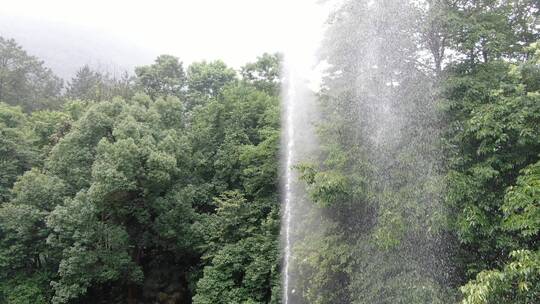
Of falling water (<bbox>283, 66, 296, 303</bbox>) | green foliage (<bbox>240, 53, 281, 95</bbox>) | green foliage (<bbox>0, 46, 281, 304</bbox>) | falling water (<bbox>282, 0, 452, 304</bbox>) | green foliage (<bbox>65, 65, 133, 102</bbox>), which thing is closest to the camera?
falling water (<bbox>282, 0, 452, 304</bbox>)

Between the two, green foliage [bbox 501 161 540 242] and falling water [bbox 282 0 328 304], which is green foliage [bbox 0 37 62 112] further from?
green foliage [bbox 501 161 540 242]

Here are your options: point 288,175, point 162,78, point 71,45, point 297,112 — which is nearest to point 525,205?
point 288,175

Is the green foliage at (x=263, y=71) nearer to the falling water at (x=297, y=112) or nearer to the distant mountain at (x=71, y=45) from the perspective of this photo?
the falling water at (x=297, y=112)

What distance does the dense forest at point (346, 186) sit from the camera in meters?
9.40

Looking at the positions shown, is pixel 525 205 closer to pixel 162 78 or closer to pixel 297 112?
pixel 297 112

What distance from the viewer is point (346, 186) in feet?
35.1

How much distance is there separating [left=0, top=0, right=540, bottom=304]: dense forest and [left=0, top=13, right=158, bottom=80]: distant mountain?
88567mm

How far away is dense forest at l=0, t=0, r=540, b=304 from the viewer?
9.40 metres

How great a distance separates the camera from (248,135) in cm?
2159

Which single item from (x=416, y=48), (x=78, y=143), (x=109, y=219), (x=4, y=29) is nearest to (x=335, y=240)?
(x=416, y=48)

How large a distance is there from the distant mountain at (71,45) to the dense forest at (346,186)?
88567 mm

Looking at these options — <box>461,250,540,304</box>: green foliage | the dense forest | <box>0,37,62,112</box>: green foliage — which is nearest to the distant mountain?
<box>0,37,62,112</box>: green foliage

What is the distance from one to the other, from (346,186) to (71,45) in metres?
125

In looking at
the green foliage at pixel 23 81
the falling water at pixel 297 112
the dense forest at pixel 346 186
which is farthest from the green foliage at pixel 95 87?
the falling water at pixel 297 112
